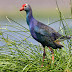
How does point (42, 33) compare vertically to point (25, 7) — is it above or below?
below

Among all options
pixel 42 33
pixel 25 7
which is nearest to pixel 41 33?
pixel 42 33

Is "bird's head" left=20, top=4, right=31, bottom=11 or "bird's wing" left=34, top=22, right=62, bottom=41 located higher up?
"bird's head" left=20, top=4, right=31, bottom=11

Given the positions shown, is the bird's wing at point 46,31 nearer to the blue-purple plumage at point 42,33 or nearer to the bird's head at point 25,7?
the blue-purple plumage at point 42,33

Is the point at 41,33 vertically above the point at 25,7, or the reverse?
the point at 25,7

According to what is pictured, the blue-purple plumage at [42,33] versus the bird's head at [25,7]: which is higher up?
the bird's head at [25,7]

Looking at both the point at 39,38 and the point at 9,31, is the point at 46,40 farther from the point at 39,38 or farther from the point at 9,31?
the point at 9,31

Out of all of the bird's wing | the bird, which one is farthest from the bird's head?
the bird's wing

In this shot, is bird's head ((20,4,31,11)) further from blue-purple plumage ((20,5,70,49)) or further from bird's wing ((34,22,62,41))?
bird's wing ((34,22,62,41))

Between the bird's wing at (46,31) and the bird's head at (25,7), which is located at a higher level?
the bird's head at (25,7)

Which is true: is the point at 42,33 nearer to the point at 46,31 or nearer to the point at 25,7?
the point at 46,31

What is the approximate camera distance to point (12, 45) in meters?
2.71

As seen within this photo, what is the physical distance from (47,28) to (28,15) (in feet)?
1.01

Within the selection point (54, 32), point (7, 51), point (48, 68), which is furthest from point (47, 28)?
point (7, 51)

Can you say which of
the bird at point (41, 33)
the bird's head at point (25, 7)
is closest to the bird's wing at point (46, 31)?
the bird at point (41, 33)
